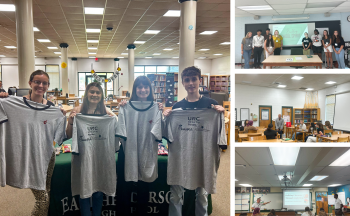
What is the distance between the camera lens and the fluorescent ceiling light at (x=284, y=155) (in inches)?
38.6

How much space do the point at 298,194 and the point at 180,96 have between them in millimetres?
4851

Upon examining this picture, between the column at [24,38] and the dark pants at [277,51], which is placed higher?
the column at [24,38]

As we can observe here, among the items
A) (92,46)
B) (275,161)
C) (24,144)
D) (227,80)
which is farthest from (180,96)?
(227,80)

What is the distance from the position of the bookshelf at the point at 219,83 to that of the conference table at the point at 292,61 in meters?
14.8

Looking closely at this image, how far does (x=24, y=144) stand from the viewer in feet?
6.66

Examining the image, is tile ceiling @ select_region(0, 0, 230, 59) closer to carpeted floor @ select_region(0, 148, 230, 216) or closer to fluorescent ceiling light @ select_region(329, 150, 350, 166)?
carpeted floor @ select_region(0, 148, 230, 216)

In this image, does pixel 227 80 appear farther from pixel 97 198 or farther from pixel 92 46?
pixel 97 198

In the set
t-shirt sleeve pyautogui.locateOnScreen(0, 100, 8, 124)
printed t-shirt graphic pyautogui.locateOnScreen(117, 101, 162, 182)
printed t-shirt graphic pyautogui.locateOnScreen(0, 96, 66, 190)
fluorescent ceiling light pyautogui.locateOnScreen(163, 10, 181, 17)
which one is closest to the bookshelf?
fluorescent ceiling light pyautogui.locateOnScreen(163, 10, 181, 17)

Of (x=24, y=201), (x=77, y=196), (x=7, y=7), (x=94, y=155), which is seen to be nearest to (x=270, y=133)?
(x=94, y=155)

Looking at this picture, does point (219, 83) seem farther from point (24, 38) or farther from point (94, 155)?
point (94, 155)

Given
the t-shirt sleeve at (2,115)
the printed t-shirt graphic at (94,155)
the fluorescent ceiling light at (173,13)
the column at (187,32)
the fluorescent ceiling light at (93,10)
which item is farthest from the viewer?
the fluorescent ceiling light at (173,13)

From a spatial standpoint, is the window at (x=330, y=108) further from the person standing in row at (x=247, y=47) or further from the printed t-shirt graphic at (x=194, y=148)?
the printed t-shirt graphic at (x=194, y=148)

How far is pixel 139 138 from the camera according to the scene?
2.20 metres

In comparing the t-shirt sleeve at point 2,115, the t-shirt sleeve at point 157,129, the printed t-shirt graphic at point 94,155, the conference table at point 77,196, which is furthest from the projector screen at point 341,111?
the t-shirt sleeve at point 2,115
